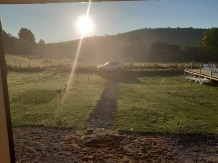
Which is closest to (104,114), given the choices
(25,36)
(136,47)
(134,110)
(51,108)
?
(134,110)

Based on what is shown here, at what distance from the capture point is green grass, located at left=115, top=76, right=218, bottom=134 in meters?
5.23

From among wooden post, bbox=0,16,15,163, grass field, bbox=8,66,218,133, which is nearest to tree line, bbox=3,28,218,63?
grass field, bbox=8,66,218,133

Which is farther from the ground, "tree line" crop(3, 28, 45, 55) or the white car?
"tree line" crop(3, 28, 45, 55)

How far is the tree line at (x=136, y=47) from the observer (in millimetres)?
27781

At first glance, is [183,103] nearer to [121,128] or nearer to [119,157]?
[121,128]

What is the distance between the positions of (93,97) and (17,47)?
35621 millimetres

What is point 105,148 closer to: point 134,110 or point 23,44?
point 134,110

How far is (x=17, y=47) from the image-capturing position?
1542 inches

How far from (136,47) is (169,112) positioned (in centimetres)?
3320

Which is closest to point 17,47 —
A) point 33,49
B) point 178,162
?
point 33,49

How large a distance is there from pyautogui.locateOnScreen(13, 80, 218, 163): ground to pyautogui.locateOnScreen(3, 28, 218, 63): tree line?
81.3ft

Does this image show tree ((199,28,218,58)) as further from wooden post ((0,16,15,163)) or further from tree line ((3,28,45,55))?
tree line ((3,28,45,55))

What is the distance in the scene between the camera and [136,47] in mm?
38750

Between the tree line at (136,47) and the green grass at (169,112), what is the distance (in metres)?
20.0
